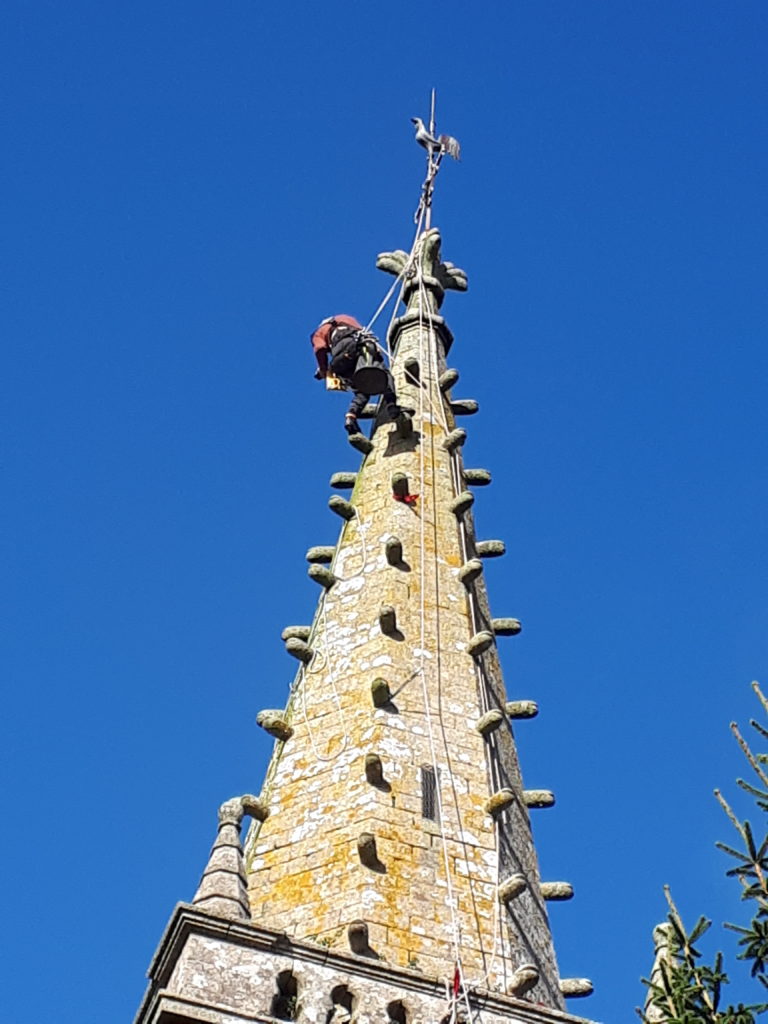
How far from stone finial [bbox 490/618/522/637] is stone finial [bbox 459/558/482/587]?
0.88 metres

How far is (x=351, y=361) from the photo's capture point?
60.2 feet

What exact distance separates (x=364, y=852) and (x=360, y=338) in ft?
22.3

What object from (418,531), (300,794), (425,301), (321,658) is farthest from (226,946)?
(425,301)

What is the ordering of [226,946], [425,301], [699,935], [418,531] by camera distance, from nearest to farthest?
[699,935] < [226,946] < [418,531] < [425,301]

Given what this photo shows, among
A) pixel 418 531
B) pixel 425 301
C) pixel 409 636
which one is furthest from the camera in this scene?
pixel 425 301

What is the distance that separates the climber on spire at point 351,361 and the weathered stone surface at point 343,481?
49cm

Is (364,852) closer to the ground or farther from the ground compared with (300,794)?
closer to the ground

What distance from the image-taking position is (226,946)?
11.6 metres

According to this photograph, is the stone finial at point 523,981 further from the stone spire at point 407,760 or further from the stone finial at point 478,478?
the stone finial at point 478,478

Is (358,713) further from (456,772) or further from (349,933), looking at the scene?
(349,933)

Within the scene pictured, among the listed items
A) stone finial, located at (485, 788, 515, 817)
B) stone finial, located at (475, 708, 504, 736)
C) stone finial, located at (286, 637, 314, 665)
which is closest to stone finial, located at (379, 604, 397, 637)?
stone finial, located at (286, 637, 314, 665)

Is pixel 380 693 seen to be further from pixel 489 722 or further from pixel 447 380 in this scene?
pixel 447 380

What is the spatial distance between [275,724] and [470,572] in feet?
8.62

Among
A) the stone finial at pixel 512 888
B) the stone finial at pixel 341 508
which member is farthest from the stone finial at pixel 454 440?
the stone finial at pixel 512 888
